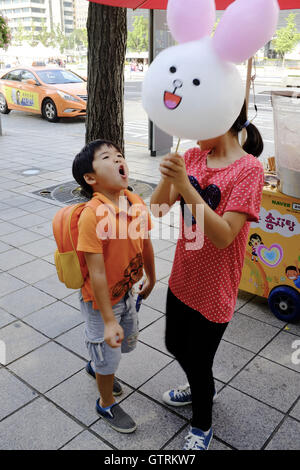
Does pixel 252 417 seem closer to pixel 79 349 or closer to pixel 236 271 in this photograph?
pixel 236 271

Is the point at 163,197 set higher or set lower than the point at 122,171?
lower

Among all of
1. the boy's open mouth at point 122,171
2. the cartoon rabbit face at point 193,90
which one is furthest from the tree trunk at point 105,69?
the cartoon rabbit face at point 193,90

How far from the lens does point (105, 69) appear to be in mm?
5121

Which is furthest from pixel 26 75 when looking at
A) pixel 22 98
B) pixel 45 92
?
pixel 45 92

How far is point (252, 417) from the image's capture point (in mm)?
2217

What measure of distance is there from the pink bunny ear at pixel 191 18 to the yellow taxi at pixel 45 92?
425 inches

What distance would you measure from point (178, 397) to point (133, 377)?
0.34 meters

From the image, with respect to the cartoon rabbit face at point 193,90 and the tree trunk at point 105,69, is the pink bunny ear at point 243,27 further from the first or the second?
the tree trunk at point 105,69

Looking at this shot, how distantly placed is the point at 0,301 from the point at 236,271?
2240 mm

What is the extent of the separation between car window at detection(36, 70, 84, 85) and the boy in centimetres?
1161

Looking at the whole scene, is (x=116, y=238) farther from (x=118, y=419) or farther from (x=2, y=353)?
(x=2, y=353)

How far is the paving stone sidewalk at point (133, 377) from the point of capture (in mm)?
2096

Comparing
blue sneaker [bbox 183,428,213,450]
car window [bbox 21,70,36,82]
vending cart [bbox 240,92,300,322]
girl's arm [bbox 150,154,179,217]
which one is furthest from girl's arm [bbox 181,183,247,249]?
car window [bbox 21,70,36,82]
